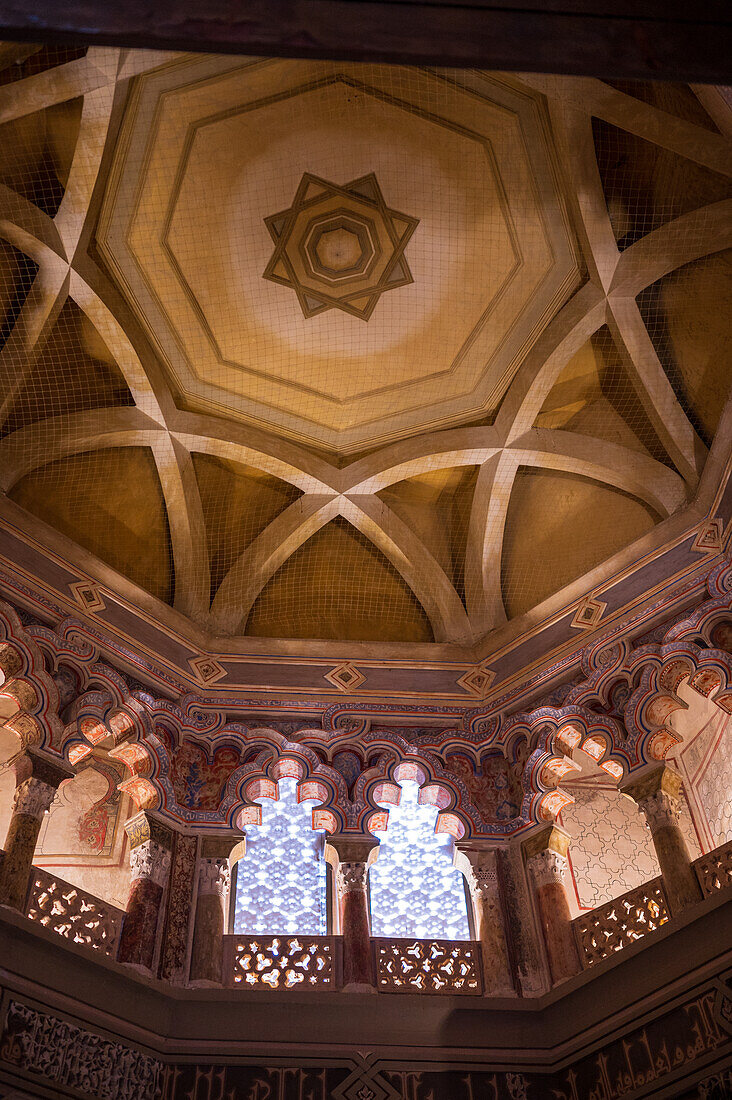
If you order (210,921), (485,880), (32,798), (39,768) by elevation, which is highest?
(39,768)

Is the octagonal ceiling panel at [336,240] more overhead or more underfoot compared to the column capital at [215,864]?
more overhead

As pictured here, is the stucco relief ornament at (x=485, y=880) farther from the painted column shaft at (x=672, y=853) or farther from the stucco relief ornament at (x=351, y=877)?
the painted column shaft at (x=672, y=853)

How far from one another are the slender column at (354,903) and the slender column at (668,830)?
7.43 ft

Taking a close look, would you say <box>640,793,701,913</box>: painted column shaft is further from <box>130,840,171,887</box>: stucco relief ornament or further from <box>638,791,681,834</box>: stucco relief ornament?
<box>130,840,171,887</box>: stucco relief ornament

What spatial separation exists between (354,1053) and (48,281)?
6.80 m

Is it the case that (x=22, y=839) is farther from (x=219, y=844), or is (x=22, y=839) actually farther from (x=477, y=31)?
(x=477, y=31)

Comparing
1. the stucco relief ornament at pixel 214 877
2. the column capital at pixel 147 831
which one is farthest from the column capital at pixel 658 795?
the column capital at pixel 147 831

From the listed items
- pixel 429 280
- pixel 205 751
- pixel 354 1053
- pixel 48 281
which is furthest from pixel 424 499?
pixel 354 1053

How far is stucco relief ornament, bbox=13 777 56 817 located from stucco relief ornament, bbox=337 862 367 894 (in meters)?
2.45

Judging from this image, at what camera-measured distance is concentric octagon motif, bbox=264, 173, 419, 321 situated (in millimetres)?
9664

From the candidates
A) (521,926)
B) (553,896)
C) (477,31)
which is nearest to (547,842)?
(553,896)

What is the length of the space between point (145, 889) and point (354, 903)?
1681mm

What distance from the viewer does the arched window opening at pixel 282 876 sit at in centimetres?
870

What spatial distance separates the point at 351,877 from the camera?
852cm
